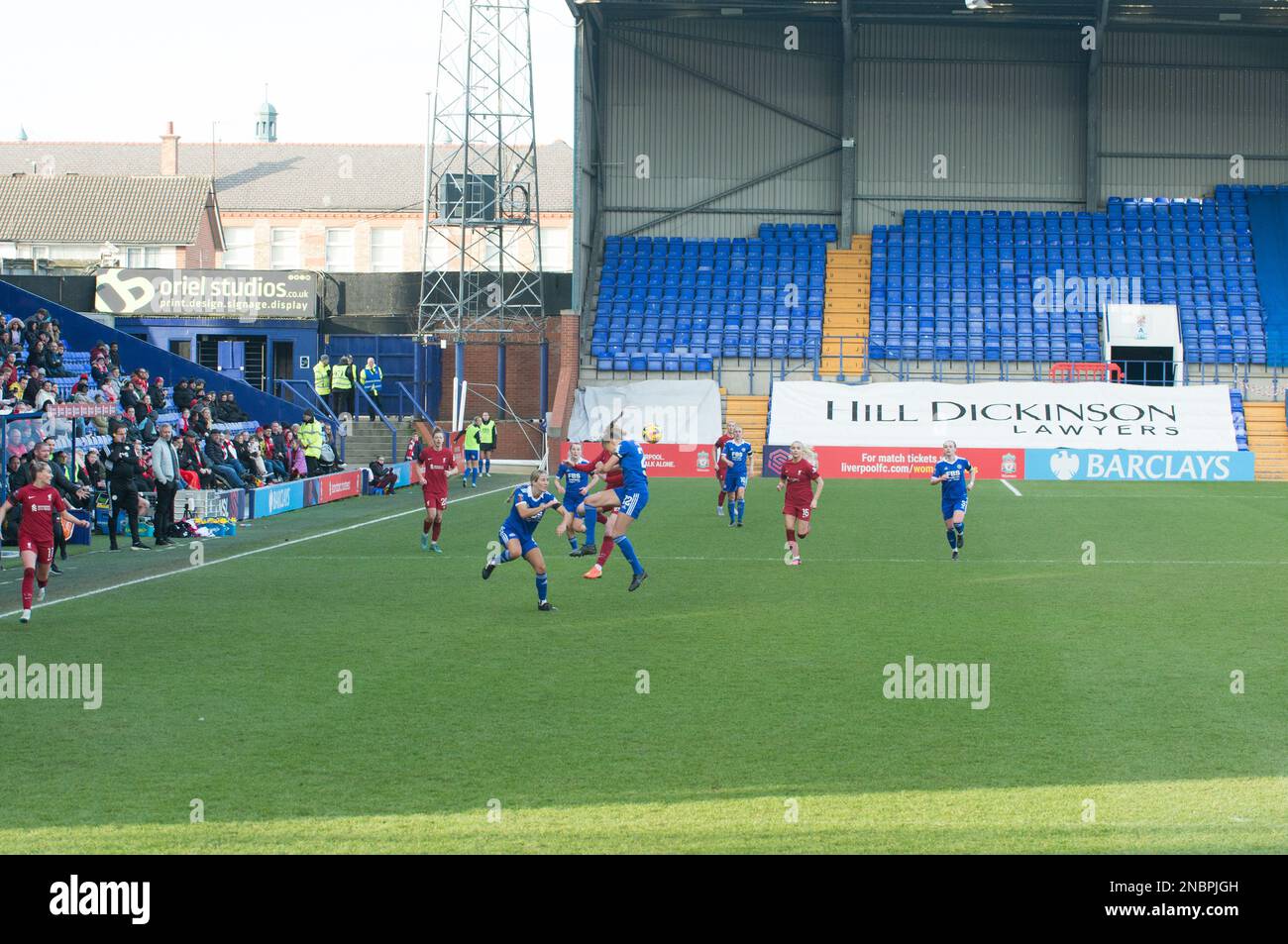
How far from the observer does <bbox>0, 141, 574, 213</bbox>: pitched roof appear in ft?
292

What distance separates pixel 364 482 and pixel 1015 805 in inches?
1206

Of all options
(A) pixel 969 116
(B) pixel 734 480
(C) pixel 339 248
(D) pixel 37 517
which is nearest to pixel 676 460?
(B) pixel 734 480

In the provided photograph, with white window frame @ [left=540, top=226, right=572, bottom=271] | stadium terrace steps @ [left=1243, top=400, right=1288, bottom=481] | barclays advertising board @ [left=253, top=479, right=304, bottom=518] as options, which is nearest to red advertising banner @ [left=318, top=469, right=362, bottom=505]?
barclays advertising board @ [left=253, top=479, right=304, bottom=518]

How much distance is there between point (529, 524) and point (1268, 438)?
34.4 m

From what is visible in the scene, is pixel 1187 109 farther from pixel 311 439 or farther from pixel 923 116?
pixel 311 439

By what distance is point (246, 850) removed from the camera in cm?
825

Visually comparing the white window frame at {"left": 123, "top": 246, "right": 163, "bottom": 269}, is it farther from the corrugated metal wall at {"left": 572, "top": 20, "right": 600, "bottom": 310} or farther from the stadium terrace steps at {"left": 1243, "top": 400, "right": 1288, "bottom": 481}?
the stadium terrace steps at {"left": 1243, "top": 400, "right": 1288, "bottom": 481}

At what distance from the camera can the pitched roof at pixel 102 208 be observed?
76188mm

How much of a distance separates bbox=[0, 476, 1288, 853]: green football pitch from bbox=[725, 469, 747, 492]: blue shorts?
4.88 meters

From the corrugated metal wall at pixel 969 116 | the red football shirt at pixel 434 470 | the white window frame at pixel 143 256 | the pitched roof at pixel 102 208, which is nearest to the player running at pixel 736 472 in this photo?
the red football shirt at pixel 434 470

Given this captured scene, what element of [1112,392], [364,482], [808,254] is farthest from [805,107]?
[364,482]

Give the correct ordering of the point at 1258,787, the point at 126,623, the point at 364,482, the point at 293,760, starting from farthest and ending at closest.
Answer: the point at 364,482
the point at 126,623
the point at 293,760
the point at 1258,787

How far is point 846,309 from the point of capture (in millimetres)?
51344

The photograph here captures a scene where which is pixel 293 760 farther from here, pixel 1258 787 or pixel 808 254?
pixel 808 254
